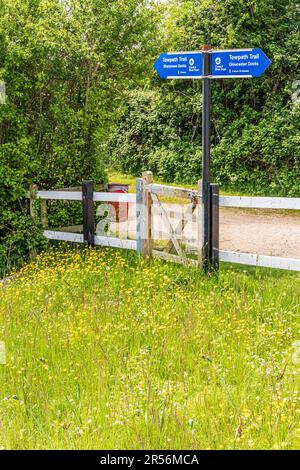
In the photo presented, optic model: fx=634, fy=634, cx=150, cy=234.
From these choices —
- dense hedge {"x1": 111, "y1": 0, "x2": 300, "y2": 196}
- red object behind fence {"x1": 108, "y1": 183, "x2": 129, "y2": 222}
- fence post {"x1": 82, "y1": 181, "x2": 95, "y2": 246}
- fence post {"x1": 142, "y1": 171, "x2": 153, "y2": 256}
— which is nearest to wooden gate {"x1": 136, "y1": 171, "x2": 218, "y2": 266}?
fence post {"x1": 142, "y1": 171, "x2": 153, "y2": 256}

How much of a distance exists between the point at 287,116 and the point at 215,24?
3562 millimetres

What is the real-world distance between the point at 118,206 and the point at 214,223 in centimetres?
372

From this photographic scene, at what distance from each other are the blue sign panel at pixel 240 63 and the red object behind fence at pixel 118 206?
3.93m

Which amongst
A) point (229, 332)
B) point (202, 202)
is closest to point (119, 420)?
point (229, 332)

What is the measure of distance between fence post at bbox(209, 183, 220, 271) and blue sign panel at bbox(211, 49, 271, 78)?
1360 millimetres

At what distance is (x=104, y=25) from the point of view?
967cm

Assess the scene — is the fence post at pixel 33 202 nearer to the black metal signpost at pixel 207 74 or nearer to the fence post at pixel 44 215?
the fence post at pixel 44 215

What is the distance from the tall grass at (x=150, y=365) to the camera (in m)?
3.75

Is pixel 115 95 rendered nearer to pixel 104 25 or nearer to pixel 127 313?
pixel 104 25

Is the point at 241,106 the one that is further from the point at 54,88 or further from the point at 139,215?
the point at 139,215

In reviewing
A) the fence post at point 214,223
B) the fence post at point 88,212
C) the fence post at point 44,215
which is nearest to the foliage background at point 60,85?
the fence post at point 44,215

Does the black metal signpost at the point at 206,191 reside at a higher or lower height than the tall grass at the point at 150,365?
higher

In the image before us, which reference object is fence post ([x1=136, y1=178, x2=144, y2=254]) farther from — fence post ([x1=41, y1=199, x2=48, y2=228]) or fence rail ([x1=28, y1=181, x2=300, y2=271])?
fence post ([x1=41, y1=199, x2=48, y2=228])

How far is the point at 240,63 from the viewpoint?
23.8ft
